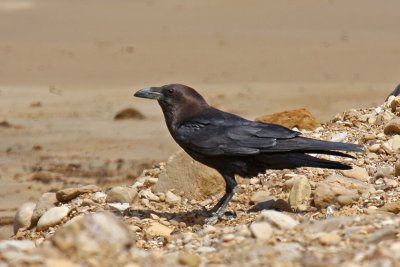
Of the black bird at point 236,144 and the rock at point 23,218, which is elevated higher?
the black bird at point 236,144

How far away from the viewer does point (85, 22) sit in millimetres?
33062

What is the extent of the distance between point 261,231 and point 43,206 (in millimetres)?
3334

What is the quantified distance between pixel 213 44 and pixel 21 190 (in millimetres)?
17573

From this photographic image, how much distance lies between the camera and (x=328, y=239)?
4648 millimetres

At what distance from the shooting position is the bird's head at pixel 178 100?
7.01 meters

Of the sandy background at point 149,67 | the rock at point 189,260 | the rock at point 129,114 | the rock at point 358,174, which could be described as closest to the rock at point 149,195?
the rock at point 358,174

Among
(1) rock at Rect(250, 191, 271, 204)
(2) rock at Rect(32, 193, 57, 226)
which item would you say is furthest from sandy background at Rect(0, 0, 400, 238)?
(1) rock at Rect(250, 191, 271, 204)

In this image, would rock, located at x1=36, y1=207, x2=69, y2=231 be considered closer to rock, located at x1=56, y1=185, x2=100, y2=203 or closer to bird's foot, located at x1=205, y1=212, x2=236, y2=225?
rock, located at x1=56, y1=185, x2=100, y2=203

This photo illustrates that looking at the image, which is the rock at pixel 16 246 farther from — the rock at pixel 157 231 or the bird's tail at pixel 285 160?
the bird's tail at pixel 285 160

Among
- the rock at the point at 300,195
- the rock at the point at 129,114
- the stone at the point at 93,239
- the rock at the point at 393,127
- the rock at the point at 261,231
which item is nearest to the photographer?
the stone at the point at 93,239

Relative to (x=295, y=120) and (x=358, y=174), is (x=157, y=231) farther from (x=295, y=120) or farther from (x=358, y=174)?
(x=295, y=120)

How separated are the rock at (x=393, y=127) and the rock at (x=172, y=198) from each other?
1.96 metres

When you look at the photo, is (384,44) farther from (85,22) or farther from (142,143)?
(142,143)

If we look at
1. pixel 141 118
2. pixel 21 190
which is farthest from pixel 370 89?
pixel 21 190
